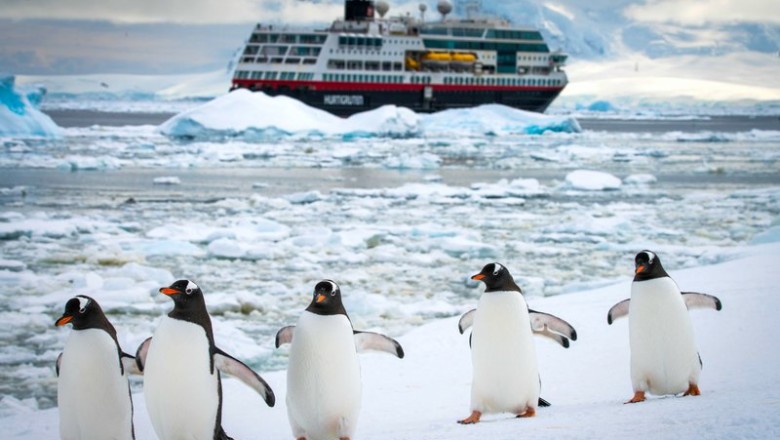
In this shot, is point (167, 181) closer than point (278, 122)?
Yes

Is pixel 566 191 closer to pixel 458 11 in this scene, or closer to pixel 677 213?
pixel 677 213

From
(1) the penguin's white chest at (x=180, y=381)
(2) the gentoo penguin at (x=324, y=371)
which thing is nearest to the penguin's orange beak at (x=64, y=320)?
(1) the penguin's white chest at (x=180, y=381)

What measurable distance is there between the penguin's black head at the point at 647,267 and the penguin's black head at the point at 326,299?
0.98 meters

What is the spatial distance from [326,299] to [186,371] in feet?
1.44

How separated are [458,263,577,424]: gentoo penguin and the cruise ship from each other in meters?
36.8

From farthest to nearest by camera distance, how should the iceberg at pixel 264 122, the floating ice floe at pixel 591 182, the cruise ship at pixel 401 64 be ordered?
1. the cruise ship at pixel 401 64
2. the iceberg at pixel 264 122
3. the floating ice floe at pixel 591 182

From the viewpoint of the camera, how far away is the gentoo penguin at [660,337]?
2877 mm

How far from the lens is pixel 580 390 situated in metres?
3.25

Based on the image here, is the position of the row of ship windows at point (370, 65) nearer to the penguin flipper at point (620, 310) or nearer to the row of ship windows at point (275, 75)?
the row of ship windows at point (275, 75)

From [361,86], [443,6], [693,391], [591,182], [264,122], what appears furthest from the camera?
[443,6]

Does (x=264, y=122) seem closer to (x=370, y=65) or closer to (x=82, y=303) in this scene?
(x=370, y=65)

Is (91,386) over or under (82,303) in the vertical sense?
under

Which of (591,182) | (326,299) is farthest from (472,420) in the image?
(591,182)

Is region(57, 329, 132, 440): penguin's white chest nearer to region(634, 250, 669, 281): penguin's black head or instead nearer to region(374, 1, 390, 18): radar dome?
region(634, 250, 669, 281): penguin's black head
